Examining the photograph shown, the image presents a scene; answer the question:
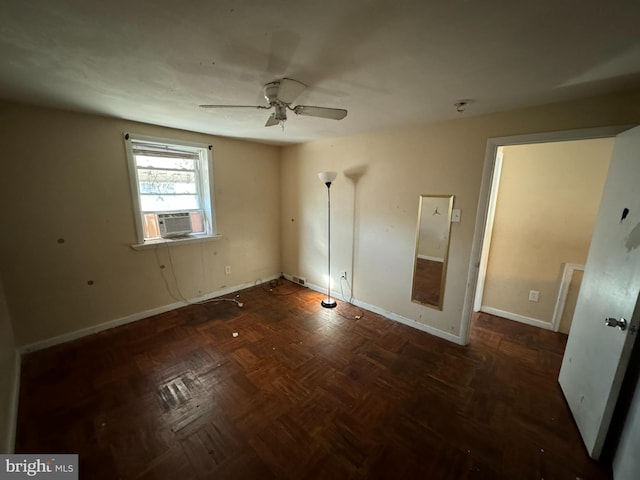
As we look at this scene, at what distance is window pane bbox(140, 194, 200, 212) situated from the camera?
9.75ft

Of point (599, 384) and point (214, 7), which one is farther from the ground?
point (214, 7)

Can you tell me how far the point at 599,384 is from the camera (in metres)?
1.51

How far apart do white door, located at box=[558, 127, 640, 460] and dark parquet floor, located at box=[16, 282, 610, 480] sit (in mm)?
237

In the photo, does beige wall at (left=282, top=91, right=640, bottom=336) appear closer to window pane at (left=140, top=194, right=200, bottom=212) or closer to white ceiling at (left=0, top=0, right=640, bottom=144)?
white ceiling at (left=0, top=0, right=640, bottom=144)

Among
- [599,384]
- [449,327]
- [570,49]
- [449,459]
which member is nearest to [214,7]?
[570,49]

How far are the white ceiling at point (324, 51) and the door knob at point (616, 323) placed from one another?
139cm

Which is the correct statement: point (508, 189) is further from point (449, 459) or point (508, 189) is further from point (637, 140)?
point (449, 459)

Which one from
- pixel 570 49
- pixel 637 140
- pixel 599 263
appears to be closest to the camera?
pixel 570 49

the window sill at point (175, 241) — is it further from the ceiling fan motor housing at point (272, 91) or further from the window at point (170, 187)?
the ceiling fan motor housing at point (272, 91)

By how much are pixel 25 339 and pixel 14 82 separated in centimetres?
225

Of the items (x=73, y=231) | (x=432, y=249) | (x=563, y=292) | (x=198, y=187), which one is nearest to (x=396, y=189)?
(x=432, y=249)

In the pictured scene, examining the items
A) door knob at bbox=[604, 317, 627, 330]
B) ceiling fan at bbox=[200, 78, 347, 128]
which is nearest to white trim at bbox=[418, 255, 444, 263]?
door knob at bbox=[604, 317, 627, 330]

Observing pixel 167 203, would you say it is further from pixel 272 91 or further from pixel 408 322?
pixel 408 322

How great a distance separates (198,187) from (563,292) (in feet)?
15.3
